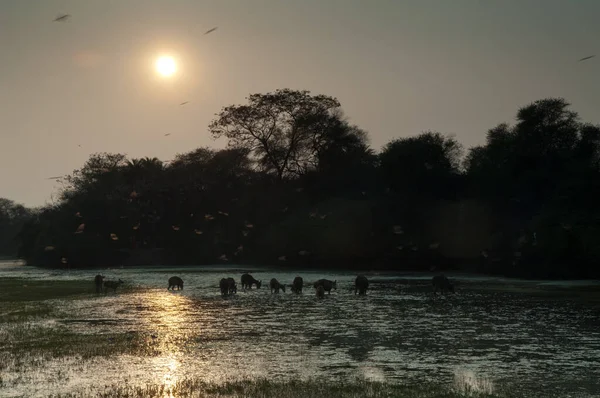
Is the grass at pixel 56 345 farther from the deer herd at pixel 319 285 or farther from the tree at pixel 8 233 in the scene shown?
the tree at pixel 8 233

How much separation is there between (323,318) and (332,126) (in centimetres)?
6448

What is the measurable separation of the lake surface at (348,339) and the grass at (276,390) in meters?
0.66

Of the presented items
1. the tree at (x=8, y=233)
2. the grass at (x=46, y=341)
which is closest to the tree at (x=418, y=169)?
the grass at (x=46, y=341)

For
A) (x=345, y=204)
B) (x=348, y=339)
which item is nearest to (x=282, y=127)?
(x=345, y=204)

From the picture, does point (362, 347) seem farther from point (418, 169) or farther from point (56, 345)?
point (418, 169)

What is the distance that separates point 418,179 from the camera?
7888cm

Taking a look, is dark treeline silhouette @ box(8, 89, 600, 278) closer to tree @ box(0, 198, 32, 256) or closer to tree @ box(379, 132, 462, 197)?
tree @ box(379, 132, 462, 197)

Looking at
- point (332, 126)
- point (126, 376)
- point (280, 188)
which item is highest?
point (332, 126)

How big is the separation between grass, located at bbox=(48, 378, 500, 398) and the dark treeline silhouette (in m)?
41.9

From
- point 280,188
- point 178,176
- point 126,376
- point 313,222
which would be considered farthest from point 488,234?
point 126,376

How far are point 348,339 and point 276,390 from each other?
7.45 m

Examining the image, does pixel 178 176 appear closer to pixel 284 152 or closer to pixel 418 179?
pixel 284 152

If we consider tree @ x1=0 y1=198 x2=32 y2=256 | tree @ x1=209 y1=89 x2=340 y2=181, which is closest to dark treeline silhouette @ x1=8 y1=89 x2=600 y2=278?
tree @ x1=209 y1=89 x2=340 y2=181

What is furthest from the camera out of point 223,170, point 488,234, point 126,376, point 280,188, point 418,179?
point 223,170
